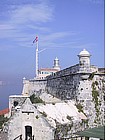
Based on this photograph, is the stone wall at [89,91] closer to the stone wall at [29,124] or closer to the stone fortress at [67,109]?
the stone fortress at [67,109]

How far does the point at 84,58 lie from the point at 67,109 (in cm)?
78

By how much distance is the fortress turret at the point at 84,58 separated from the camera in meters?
4.16

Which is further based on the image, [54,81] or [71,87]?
[54,81]

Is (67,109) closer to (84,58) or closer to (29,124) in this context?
(29,124)

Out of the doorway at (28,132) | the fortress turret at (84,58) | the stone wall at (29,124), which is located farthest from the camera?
the fortress turret at (84,58)

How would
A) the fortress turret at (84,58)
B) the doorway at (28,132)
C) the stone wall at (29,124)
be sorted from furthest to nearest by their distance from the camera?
the fortress turret at (84,58) → the doorway at (28,132) → the stone wall at (29,124)

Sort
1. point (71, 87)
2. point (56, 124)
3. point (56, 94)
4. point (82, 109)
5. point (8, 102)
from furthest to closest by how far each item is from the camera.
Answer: point (8, 102) → point (56, 94) → point (71, 87) → point (82, 109) → point (56, 124)

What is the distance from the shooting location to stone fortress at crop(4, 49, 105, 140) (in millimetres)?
3479

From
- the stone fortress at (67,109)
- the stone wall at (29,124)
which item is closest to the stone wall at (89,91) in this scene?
the stone fortress at (67,109)

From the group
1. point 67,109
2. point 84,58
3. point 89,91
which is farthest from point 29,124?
point 84,58
